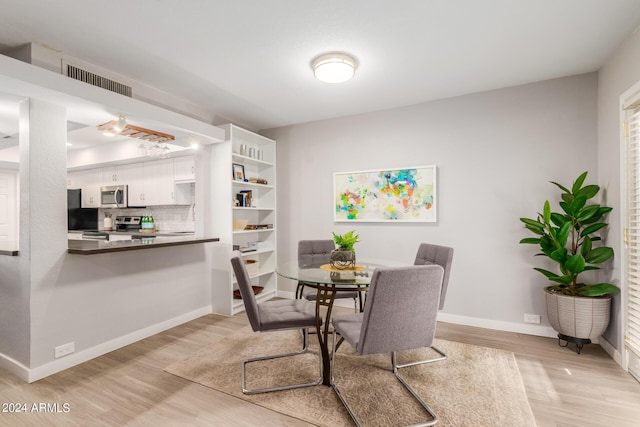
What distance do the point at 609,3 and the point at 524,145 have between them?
1.42 m

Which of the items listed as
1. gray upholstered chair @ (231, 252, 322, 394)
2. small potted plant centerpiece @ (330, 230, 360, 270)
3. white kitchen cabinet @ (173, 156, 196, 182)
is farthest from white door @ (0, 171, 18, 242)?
small potted plant centerpiece @ (330, 230, 360, 270)

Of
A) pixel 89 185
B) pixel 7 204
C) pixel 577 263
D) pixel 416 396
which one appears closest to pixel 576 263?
pixel 577 263

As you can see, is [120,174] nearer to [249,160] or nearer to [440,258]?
[249,160]

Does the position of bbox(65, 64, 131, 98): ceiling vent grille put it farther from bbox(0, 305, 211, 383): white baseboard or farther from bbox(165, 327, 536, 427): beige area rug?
bbox(165, 327, 536, 427): beige area rug

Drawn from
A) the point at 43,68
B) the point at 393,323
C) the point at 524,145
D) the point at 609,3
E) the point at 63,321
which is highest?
the point at 609,3

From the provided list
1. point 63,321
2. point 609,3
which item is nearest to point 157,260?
point 63,321

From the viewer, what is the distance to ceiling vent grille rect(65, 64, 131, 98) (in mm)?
2510

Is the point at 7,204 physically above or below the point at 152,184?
below

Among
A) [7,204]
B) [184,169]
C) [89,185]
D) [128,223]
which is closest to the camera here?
[184,169]

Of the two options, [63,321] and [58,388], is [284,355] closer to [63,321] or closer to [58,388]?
[58,388]

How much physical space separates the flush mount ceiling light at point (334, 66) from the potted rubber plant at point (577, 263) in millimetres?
2085

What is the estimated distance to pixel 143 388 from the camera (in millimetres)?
2238

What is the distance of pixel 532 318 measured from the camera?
318 centimetres

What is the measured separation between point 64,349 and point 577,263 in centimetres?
421
